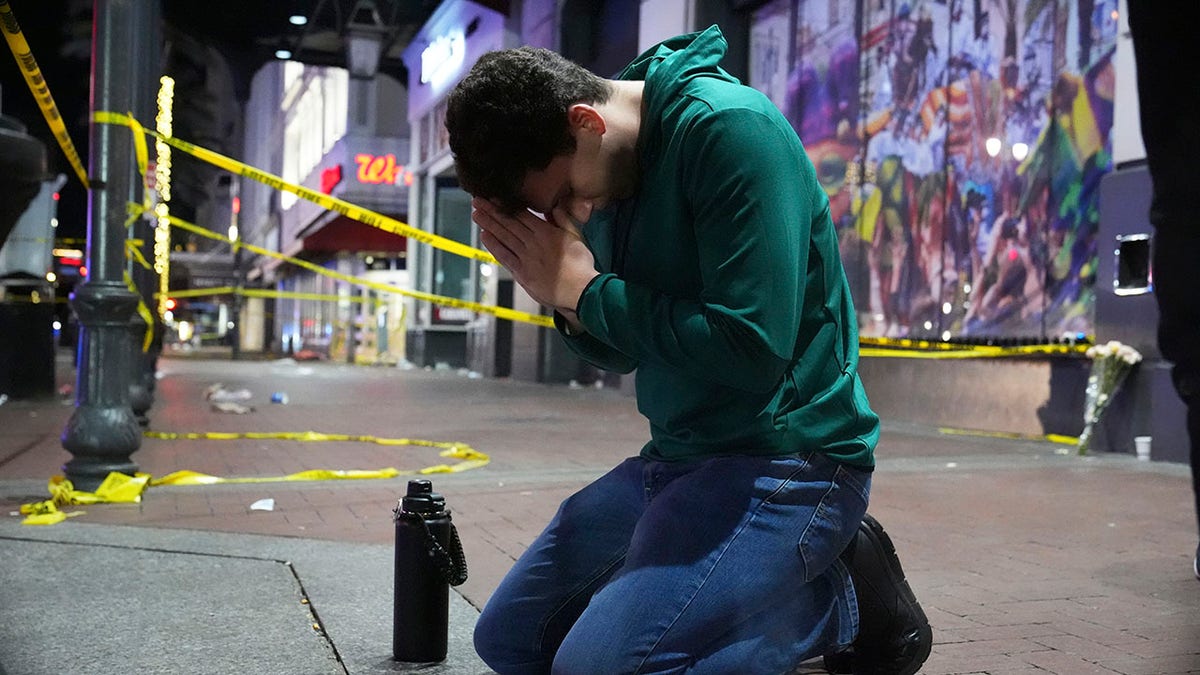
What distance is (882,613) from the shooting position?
254cm

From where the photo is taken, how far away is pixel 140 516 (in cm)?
531

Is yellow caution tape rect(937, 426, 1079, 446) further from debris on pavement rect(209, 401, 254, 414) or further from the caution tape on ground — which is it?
debris on pavement rect(209, 401, 254, 414)

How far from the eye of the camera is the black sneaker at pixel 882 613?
2.52 metres

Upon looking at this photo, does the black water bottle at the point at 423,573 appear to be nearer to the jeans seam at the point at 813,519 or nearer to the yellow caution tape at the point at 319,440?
the jeans seam at the point at 813,519

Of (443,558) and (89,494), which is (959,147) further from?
(443,558)

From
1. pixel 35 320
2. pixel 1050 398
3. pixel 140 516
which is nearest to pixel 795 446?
pixel 140 516

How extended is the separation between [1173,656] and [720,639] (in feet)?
5.76

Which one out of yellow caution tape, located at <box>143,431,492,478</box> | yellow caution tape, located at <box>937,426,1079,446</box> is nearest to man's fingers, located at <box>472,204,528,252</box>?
yellow caution tape, located at <box>143,431,492,478</box>

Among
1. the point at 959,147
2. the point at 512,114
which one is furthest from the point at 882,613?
the point at 959,147

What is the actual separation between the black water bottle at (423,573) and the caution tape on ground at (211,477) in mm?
2722

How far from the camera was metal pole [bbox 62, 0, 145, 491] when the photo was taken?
18.6ft

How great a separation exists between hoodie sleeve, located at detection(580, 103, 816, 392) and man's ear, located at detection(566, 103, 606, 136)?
0.18m

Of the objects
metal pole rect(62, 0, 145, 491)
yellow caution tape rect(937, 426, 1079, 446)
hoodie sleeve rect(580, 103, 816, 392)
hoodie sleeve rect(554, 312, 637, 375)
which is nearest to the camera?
hoodie sleeve rect(580, 103, 816, 392)

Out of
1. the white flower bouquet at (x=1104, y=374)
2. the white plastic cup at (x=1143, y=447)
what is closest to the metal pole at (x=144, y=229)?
the white flower bouquet at (x=1104, y=374)
